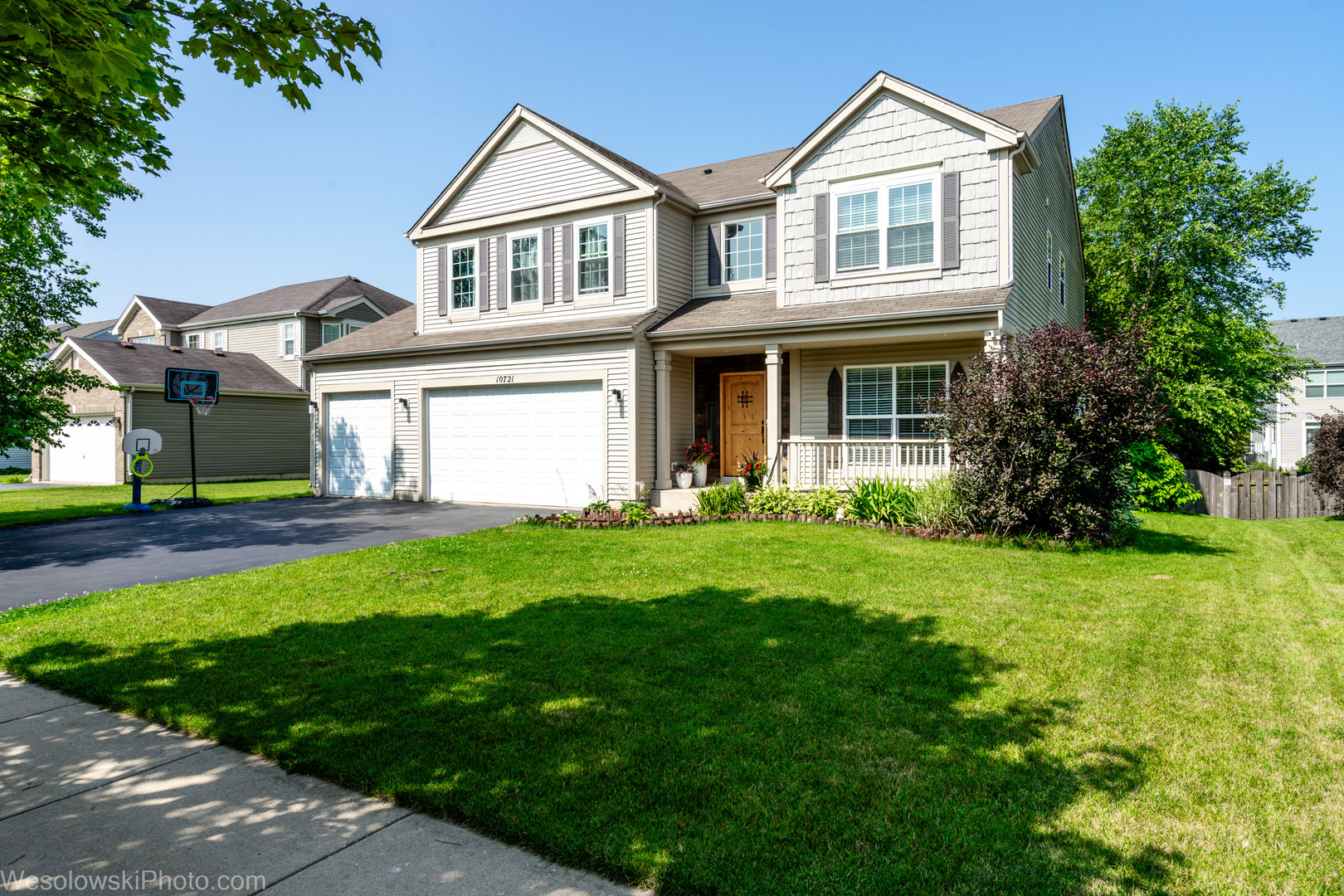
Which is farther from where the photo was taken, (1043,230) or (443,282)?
(443,282)

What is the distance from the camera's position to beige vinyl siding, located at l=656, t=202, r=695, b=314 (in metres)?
15.2

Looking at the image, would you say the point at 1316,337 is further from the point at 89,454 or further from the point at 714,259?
the point at 89,454

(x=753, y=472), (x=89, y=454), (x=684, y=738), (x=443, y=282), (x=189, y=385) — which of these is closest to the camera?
(x=684, y=738)

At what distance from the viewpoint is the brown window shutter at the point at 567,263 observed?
52.3 feet

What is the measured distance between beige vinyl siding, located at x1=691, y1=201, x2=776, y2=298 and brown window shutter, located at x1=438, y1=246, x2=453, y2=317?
6.16 m

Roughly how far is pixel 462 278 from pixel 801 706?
51.0ft

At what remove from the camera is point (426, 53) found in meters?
9.34

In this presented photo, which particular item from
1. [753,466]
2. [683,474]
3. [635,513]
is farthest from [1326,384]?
[635,513]

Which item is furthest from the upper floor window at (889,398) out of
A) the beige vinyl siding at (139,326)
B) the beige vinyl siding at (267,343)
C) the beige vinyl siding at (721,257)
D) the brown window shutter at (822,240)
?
the beige vinyl siding at (139,326)

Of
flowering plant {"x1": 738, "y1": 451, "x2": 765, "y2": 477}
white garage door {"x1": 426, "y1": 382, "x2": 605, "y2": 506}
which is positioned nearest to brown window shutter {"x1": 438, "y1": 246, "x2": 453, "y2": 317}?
white garage door {"x1": 426, "y1": 382, "x2": 605, "y2": 506}

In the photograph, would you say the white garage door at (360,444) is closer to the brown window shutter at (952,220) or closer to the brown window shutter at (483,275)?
the brown window shutter at (483,275)

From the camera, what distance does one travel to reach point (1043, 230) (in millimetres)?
15000

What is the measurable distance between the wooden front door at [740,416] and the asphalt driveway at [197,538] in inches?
175

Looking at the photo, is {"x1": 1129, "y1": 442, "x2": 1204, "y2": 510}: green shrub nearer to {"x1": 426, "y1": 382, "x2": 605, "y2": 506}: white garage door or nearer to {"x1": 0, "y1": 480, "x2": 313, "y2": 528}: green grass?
{"x1": 426, "y1": 382, "x2": 605, "y2": 506}: white garage door
